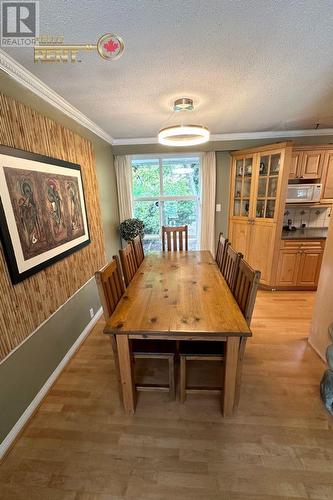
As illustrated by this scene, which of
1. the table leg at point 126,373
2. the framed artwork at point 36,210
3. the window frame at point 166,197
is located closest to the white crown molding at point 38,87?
the framed artwork at point 36,210

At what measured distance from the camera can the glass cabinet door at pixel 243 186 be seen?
10.6 feet

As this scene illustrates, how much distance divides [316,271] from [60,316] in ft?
11.3

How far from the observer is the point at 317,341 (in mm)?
2057

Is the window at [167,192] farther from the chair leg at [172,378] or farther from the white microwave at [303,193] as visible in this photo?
the chair leg at [172,378]

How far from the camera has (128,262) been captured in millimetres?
2072

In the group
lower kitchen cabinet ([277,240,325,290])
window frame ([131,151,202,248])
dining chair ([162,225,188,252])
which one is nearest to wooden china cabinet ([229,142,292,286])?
lower kitchen cabinet ([277,240,325,290])

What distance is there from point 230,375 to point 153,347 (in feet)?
1.82

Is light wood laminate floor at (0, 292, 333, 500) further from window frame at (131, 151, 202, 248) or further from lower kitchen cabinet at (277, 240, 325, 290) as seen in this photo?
window frame at (131, 151, 202, 248)

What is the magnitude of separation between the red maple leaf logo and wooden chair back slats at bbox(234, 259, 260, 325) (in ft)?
5.22

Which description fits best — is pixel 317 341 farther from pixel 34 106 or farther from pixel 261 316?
pixel 34 106

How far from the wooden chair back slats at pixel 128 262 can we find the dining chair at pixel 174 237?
2.50ft

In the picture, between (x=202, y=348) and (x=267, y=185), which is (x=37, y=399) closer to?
(x=202, y=348)

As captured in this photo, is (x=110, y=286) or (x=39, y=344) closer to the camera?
(x=110, y=286)

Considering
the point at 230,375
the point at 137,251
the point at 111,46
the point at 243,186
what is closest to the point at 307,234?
the point at 243,186
